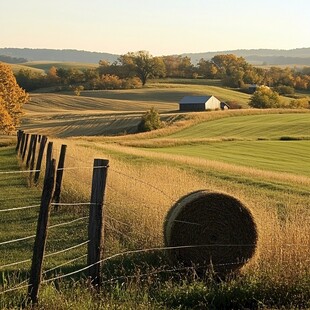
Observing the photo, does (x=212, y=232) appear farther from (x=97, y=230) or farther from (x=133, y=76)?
(x=133, y=76)

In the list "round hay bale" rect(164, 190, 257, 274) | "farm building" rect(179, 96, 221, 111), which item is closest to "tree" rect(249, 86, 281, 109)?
"farm building" rect(179, 96, 221, 111)

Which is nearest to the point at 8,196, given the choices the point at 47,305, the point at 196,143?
the point at 47,305

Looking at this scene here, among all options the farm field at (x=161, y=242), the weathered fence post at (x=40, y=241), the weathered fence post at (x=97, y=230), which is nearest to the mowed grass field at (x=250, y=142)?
the farm field at (x=161, y=242)

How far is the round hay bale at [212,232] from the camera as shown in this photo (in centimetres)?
999

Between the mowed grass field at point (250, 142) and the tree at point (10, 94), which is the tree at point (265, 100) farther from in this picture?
the tree at point (10, 94)

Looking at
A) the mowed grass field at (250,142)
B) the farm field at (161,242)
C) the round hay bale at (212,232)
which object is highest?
the round hay bale at (212,232)

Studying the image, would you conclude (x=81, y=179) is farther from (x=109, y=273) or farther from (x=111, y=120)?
(x=111, y=120)

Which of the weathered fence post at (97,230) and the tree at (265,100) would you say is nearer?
the weathered fence post at (97,230)

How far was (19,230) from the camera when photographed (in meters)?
13.5

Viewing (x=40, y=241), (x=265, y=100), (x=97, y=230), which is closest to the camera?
(x=40, y=241)

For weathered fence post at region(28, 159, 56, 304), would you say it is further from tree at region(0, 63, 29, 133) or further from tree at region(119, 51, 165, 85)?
tree at region(119, 51, 165, 85)

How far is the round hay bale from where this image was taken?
32.8ft

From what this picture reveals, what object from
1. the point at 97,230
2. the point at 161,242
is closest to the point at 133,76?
the point at 161,242

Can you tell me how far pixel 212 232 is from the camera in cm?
1017
